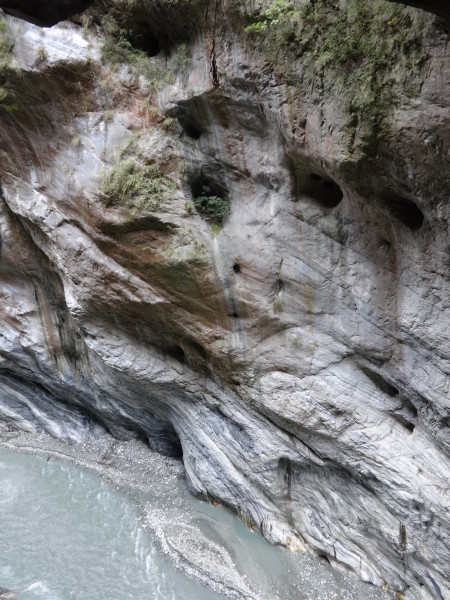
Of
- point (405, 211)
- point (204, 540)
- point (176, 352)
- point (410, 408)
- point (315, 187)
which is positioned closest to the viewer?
point (405, 211)

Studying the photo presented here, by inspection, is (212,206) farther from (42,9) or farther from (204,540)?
(204,540)

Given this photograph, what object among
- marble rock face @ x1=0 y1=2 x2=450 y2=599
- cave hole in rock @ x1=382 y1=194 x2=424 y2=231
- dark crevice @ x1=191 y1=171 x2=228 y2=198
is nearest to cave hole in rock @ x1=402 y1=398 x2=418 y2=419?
marble rock face @ x1=0 y1=2 x2=450 y2=599

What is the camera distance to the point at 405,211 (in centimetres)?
615

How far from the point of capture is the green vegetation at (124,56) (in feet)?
25.2

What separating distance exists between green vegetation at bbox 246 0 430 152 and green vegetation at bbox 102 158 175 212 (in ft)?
8.51

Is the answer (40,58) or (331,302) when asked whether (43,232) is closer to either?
(40,58)

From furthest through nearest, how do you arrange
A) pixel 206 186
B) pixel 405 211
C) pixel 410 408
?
pixel 206 186 < pixel 410 408 < pixel 405 211

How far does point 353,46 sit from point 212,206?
3375 mm

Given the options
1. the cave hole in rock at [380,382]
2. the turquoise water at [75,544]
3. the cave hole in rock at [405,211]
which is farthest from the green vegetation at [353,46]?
the turquoise water at [75,544]

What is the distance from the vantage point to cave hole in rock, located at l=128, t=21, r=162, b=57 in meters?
7.78

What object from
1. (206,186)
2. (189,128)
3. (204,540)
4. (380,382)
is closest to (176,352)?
(206,186)

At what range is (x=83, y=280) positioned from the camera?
854 centimetres

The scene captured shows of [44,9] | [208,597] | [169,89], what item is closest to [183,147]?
[169,89]

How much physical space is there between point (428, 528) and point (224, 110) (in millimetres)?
6915
